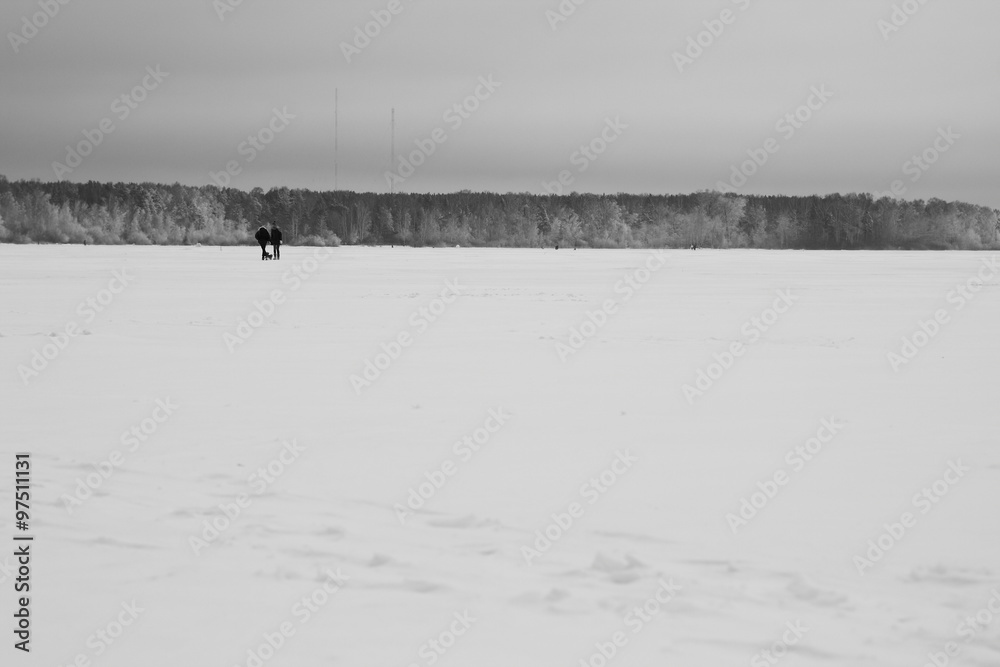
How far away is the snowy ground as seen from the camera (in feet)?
13.6

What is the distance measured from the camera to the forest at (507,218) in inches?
5399

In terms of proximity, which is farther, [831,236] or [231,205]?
[231,205]

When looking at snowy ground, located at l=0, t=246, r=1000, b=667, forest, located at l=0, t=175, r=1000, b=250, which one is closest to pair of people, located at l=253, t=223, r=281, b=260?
snowy ground, located at l=0, t=246, r=1000, b=667

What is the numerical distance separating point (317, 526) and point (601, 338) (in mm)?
10360

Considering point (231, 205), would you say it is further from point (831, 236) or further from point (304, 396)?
point (304, 396)

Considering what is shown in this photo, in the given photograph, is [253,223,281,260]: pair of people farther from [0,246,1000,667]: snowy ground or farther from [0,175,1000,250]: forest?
[0,175,1000,250]: forest

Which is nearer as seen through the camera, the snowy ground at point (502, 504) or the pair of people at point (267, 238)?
the snowy ground at point (502, 504)

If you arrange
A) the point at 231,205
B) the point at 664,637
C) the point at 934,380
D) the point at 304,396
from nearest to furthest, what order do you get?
the point at 664,637 → the point at 304,396 → the point at 934,380 → the point at 231,205

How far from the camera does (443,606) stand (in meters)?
4.40

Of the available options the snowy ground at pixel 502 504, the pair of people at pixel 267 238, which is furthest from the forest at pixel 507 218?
the snowy ground at pixel 502 504

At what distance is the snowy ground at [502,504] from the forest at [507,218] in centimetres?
12203

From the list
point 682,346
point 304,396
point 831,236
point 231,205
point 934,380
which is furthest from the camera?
point 231,205

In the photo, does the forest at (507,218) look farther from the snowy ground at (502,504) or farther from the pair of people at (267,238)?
the snowy ground at (502,504)

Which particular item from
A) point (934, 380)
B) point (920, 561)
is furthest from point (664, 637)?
point (934, 380)
